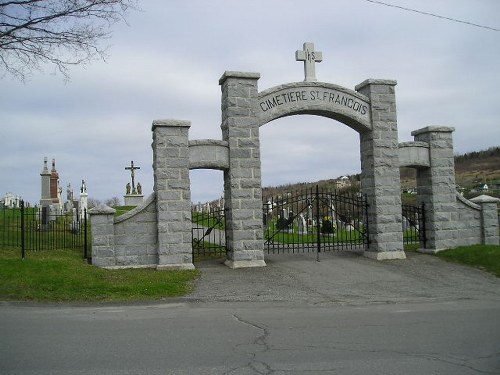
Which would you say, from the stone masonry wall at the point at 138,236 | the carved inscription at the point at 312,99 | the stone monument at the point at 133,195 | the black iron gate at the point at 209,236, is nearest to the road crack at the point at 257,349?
the stone masonry wall at the point at 138,236

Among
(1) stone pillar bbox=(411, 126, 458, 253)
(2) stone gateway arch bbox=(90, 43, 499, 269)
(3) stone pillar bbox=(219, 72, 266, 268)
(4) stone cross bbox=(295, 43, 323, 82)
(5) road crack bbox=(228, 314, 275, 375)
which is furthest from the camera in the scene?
(1) stone pillar bbox=(411, 126, 458, 253)

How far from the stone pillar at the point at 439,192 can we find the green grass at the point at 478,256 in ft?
1.69

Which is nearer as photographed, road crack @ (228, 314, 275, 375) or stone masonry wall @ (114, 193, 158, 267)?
road crack @ (228, 314, 275, 375)

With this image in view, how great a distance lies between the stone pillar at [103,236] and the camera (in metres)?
12.1

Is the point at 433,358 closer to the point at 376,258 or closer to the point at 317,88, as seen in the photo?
the point at 376,258

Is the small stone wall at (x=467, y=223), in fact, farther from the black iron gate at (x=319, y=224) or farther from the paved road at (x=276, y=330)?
the paved road at (x=276, y=330)

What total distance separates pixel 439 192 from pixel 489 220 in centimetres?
195

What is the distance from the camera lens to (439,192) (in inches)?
593

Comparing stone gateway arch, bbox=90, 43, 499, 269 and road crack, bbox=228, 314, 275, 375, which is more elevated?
stone gateway arch, bbox=90, 43, 499, 269

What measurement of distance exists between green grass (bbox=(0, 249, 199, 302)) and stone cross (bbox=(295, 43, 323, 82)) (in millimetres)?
6591

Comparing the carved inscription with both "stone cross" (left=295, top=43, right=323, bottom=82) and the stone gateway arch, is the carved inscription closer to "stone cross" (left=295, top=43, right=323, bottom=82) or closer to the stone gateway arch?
the stone gateway arch

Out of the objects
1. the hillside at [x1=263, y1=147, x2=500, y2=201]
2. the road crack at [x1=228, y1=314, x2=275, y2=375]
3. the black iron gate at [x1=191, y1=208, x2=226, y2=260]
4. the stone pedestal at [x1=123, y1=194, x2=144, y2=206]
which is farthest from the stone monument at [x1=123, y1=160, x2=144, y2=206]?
the road crack at [x1=228, y1=314, x2=275, y2=375]

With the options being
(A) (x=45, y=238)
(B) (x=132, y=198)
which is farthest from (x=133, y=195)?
(A) (x=45, y=238)

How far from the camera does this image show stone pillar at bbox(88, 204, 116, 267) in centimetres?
1205
